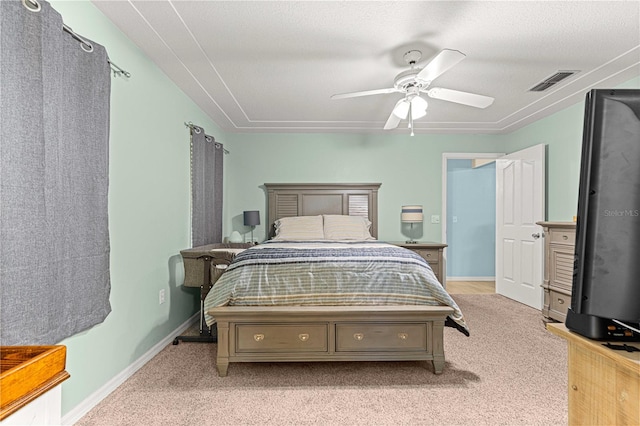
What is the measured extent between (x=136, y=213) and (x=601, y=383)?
2.62m

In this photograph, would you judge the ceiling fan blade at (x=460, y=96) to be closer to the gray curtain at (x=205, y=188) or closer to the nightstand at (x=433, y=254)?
the nightstand at (x=433, y=254)

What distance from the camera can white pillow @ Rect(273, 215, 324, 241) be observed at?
4.43m

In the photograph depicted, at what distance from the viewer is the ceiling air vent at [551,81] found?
118 inches

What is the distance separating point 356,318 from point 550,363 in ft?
5.04

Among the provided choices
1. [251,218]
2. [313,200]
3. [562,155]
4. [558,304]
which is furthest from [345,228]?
[562,155]

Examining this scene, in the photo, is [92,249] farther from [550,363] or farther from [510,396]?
[550,363]

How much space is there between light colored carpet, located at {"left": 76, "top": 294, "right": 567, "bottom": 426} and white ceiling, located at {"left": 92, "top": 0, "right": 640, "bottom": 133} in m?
2.15

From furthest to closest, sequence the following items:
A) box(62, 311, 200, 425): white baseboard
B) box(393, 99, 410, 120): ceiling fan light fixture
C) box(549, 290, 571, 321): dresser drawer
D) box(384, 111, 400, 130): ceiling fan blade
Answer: box(549, 290, 571, 321): dresser drawer → box(384, 111, 400, 130): ceiling fan blade → box(393, 99, 410, 120): ceiling fan light fixture → box(62, 311, 200, 425): white baseboard

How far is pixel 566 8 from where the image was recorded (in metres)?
2.06

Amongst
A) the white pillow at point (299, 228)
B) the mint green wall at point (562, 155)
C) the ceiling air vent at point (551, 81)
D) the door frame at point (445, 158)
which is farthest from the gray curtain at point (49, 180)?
the door frame at point (445, 158)

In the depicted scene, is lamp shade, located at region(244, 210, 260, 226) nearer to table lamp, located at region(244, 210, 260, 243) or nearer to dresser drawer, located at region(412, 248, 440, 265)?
table lamp, located at region(244, 210, 260, 243)

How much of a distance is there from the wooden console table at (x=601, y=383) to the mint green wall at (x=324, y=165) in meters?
4.35

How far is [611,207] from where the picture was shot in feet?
2.03

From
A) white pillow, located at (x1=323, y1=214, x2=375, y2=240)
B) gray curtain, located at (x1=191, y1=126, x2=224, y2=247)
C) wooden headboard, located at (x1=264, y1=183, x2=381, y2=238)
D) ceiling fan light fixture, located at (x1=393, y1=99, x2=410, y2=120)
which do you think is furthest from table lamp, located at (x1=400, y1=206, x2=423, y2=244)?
gray curtain, located at (x1=191, y1=126, x2=224, y2=247)
